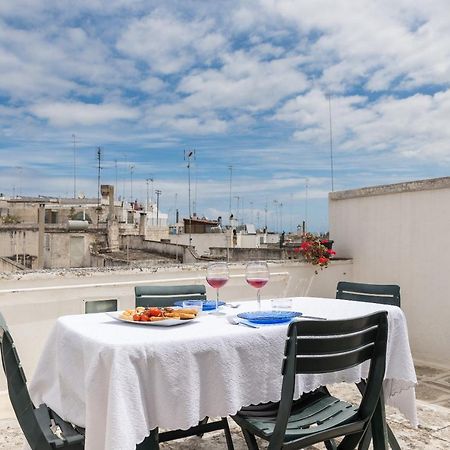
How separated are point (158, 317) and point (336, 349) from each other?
0.75 meters

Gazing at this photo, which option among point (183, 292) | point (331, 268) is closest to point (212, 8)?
point (331, 268)

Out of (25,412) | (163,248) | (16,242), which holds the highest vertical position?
(16,242)

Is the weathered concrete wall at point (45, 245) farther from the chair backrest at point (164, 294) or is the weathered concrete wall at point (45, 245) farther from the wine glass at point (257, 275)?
the wine glass at point (257, 275)

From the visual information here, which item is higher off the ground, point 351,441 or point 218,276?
point 218,276

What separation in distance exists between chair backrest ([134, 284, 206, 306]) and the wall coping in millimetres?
2918

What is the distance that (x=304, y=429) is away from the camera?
6.31ft

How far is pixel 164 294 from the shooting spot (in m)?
3.00

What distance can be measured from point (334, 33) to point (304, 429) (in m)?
6.27

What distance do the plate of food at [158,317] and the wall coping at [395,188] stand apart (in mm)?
3497

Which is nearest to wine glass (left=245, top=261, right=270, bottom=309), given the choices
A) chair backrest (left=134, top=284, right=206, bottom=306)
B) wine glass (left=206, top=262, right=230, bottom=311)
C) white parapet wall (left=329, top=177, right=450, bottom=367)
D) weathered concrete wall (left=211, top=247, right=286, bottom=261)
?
wine glass (left=206, top=262, right=230, bottom=311)

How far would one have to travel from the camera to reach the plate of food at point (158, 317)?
202 cm

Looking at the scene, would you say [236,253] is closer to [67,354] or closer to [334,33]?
[334,33]

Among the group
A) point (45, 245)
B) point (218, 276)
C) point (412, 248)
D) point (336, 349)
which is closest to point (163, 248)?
point (45, 245)

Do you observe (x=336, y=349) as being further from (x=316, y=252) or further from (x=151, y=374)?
→ (x=316, y=252)
